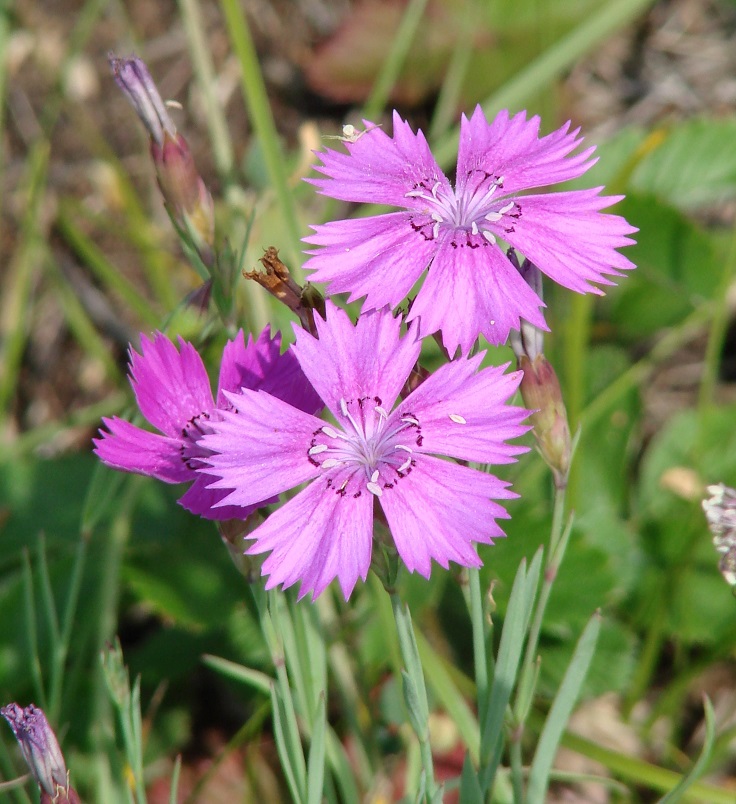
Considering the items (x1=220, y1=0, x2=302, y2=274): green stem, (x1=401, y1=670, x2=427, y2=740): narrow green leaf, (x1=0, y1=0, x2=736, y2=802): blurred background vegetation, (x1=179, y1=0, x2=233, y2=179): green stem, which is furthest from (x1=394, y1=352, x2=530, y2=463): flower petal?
(x1=179, y1=0, x2=233, y2=179): green stem

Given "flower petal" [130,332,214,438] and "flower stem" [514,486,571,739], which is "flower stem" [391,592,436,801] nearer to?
"flower stem" [514,486,571,739]

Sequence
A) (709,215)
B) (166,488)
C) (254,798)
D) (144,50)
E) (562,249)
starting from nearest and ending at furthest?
(562,249) < (254,798) < (166,488) < (709,215) < (144,50)

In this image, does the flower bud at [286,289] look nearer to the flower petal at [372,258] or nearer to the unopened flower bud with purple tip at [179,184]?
the flower petal at [372,258]

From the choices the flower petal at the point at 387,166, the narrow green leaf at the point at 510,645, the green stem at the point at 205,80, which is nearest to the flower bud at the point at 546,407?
the narrow green leaf at the point at 510,645

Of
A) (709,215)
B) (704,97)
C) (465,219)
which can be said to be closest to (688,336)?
(709,215)

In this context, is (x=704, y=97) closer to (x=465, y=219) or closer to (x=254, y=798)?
(x=465, y=219)
